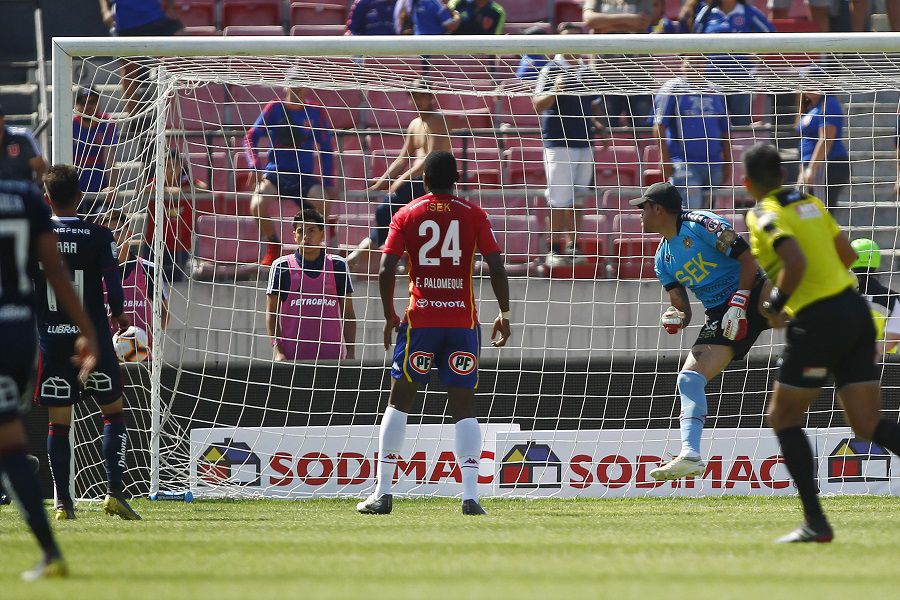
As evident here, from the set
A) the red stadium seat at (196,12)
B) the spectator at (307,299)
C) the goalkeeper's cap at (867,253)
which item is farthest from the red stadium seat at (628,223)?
the red stadium seat at (196,12)

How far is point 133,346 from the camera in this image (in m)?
10.0

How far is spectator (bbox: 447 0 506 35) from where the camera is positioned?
14.1m

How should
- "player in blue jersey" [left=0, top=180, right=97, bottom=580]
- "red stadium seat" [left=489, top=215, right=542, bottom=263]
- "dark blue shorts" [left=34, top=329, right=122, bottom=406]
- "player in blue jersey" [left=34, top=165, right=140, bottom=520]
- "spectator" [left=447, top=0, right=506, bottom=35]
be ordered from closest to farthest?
"player in blue jersey" [left=0, top=180, right=97, bottom=580]
"player in blue jersey" [left=34, top=165, right=140, bottom=520]
"dark blue shorts" [left=34, top=329, right=122, bottom=406]
"red stadium seat" [left=489, top=215, right=542, bottom=263]
"spectator" [left=447, top=0, right=506, bottom=35]

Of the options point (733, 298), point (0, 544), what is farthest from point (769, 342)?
point (0, 544)

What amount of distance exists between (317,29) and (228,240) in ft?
13.7

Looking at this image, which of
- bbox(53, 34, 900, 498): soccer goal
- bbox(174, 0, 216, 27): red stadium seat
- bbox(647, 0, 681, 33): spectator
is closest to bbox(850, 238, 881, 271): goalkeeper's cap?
bbox(53, 34, 900, 498): soccer goal

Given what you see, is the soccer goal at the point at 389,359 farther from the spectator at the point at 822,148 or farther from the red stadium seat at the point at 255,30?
the red stadium seat at the point at 255,30

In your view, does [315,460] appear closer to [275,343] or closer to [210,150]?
[275,343]

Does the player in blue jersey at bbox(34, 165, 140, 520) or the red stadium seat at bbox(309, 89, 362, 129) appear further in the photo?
the red stadium seat at bbox(309, 89, 362, 129)

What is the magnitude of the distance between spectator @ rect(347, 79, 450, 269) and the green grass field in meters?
3.80

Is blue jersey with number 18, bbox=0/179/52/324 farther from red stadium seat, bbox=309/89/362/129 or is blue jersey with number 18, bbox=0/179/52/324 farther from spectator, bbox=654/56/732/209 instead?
red stadium seat, bbox=309/89/362/129

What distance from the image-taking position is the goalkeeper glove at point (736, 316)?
8.95m

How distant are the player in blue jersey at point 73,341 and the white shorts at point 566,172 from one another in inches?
219

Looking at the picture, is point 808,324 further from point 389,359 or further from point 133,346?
point 133,346
